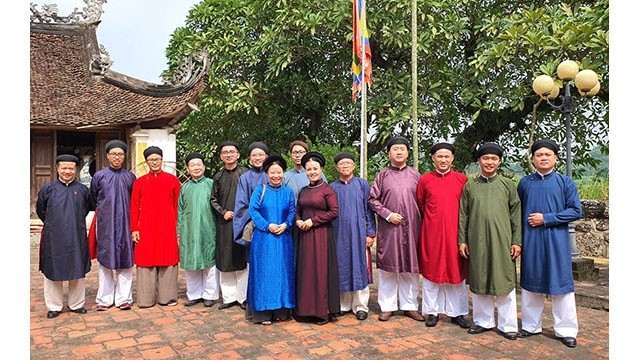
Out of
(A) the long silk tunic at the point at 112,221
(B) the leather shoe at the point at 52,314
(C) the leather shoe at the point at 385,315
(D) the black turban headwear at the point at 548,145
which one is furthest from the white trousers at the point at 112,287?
(D) the black turban headwear at the point at 548,145

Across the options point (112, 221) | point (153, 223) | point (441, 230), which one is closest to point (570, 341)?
point (441, 230)

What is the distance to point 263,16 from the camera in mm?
12461

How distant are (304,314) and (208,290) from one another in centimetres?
133

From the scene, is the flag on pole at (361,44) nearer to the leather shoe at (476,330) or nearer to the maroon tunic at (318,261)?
the maroon tunic at (318,261)

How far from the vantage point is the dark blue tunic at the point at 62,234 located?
16.6 feet

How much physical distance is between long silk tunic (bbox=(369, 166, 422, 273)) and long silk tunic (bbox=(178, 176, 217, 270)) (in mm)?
1744

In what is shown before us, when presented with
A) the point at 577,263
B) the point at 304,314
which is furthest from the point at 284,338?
the point at 577,263

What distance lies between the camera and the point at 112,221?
209 inches

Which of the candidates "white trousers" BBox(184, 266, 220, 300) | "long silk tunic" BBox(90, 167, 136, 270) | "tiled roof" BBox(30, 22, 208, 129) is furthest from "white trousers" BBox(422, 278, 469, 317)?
"tiled roof" BBox(30, 22, 208, 129)

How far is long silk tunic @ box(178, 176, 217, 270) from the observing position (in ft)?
17.7

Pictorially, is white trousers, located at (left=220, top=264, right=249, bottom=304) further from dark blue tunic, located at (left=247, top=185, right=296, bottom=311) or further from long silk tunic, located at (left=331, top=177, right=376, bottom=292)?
long silk tunic, located at (left=331, top=177, right=376, bottom=292)

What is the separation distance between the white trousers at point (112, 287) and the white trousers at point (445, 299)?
3.06 meters

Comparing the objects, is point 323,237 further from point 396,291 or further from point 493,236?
point 493,236

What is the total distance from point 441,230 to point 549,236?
0.90m
